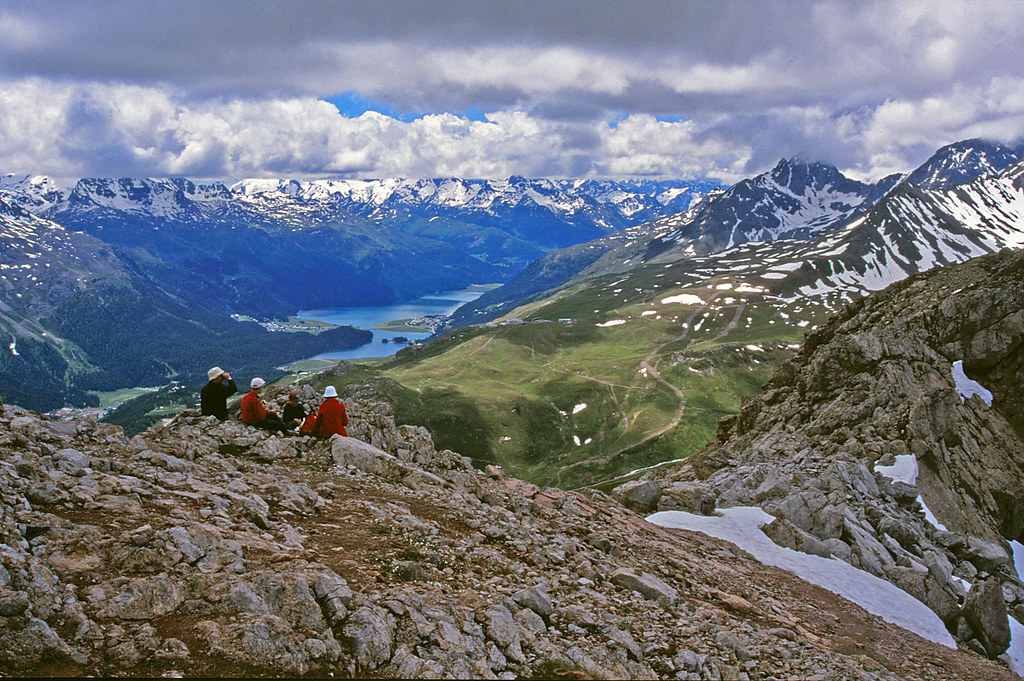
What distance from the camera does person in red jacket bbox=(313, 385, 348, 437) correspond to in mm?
21473

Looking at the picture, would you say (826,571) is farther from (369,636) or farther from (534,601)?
(369,636)

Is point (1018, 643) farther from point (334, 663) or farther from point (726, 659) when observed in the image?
point (334, 663)

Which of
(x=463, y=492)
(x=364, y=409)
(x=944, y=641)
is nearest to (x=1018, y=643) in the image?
(x=944, y=641)

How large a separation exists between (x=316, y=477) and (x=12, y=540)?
8.54 metres

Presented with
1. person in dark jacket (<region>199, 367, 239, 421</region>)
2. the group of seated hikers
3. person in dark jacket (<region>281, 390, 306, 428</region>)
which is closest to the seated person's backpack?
the group of seated hikers

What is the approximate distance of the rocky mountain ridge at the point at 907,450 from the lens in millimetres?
26016

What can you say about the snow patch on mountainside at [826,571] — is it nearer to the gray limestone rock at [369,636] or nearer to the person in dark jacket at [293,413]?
the person in dark jacket at [293,413]

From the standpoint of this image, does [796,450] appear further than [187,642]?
Yes

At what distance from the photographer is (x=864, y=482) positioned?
31781 millimetres

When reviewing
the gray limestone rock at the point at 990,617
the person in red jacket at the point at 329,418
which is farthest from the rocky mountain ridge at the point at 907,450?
the person in red jacket at the point at 329,418

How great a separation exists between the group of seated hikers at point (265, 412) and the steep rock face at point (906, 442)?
689 inches

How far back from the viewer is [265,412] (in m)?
22.1

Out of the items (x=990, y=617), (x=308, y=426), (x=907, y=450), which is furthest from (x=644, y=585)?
(x=907, y=450)

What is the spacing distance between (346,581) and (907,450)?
119 feet
